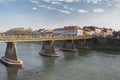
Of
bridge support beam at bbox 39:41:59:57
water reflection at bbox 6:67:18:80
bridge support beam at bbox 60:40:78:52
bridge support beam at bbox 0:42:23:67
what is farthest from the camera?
bridge support beam at bbox 60:40:78:52

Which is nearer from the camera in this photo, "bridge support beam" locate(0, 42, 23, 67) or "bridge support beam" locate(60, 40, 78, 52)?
"bridge support beam" locate(0, 42, 23, 67)

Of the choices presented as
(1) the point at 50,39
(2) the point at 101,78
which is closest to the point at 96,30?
(1) the point at 50,39

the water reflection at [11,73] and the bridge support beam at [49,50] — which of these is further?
the bridge support beam at [49,50]

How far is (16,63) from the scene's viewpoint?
4884 centimetres

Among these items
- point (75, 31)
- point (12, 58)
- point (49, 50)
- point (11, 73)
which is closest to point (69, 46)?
point (49, 50)

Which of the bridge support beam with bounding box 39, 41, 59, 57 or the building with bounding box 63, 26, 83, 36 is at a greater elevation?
the building with bounding box 63, 26, 83, 36

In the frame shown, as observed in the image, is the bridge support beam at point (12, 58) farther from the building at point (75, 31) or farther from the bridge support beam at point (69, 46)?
the building at point (75, 31)

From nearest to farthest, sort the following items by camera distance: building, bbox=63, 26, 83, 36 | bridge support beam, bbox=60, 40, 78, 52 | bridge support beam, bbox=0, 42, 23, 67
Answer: bridge support beam, bbox=0, 42, 23, 67, bridge support beam, bbox=60, 40, 78, 52, building, bbox=63, 26, 83, 36

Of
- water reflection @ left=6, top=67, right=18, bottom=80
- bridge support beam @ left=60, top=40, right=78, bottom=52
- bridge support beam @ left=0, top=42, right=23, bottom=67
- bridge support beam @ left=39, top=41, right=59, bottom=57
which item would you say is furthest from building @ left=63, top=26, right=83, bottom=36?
water reflection @ left=6, top=67, right=18, bottom=80

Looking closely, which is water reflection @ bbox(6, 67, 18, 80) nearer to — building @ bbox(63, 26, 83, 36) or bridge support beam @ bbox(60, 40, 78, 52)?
bridge support beam @ bbox(60, 40, 78, 52)

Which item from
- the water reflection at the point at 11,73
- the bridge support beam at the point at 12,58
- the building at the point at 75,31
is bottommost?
the water reflection at the point at 11,73

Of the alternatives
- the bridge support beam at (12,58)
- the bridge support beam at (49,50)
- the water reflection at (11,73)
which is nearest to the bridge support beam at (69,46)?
the bridge support beam at (49,50)

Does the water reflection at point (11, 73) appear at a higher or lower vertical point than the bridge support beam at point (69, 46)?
lower

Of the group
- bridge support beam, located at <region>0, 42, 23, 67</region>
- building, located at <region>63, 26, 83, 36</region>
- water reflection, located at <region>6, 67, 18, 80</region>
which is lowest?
water reflection, located at <region>6, 67, 18, 80</region>
